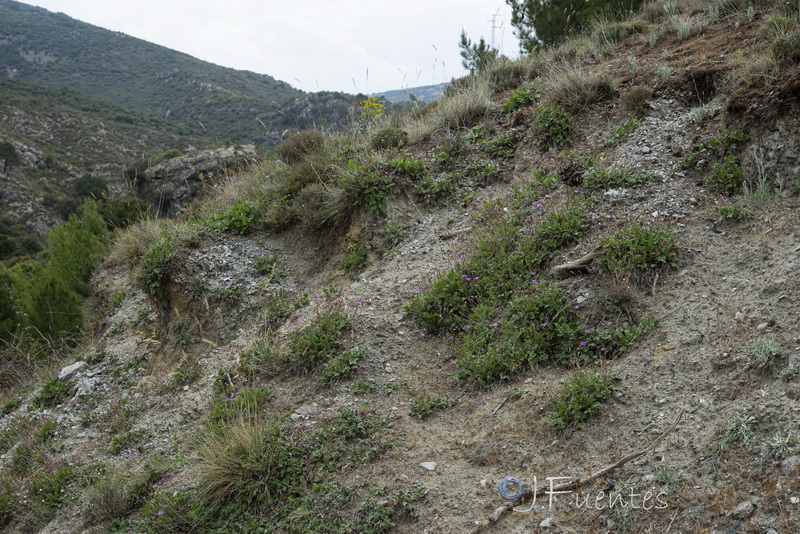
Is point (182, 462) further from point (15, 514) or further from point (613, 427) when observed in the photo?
point (613, 427)

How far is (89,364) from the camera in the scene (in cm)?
675

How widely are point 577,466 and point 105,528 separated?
3.75 meters

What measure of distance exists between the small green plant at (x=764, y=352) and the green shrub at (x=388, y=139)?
5.53 meters

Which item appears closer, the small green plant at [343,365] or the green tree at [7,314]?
the small green plant at [343,365]

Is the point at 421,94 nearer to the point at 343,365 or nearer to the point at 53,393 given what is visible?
the point at 343,365

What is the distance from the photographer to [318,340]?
4828 millimetres

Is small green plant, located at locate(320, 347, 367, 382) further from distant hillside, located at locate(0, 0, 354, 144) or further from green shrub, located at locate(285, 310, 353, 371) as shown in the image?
distant hillside, located at locate(0, 0, 354, 144)

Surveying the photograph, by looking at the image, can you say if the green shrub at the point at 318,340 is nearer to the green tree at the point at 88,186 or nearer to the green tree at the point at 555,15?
the green tree at the point at 555,15

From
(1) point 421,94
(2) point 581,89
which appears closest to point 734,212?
(2) point 581,89

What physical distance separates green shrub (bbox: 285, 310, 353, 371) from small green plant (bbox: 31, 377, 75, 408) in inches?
138

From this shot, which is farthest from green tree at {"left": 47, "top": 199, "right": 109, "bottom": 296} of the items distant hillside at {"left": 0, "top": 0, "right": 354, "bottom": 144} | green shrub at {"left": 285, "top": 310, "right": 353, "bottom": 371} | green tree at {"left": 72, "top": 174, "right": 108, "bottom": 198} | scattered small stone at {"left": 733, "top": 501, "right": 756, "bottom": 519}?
distant hillside at {"left": 0, "top": 0, "right": 354, "bottom": 144}

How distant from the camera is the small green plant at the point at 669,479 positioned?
8.59ft

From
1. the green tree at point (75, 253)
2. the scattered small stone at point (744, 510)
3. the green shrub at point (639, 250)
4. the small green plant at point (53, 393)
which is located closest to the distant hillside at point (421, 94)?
the green shrub at point (639, 250)

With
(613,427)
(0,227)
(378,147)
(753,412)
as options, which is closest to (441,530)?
(613,427)
